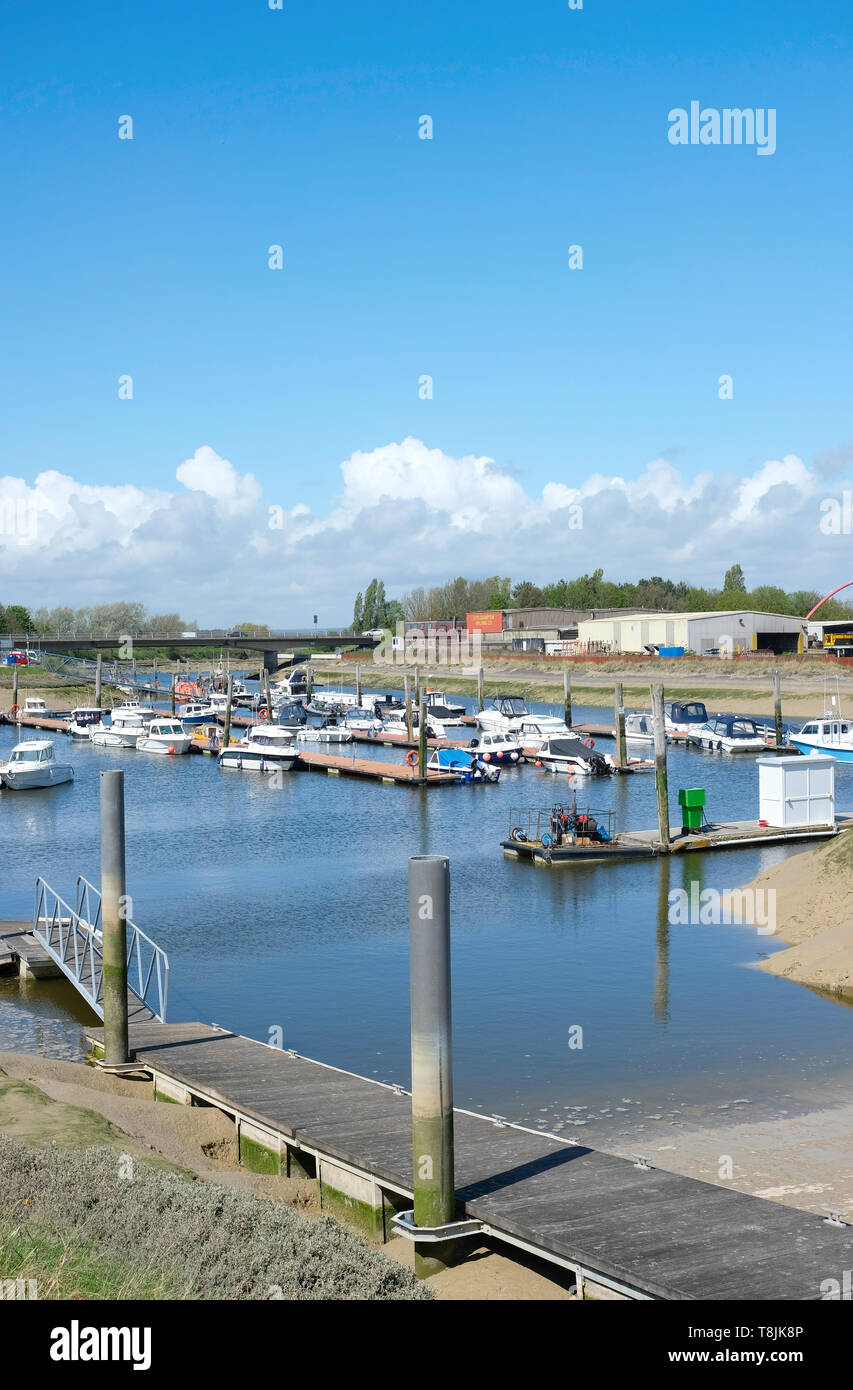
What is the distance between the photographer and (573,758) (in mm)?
61375

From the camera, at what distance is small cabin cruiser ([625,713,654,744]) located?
72812 mm

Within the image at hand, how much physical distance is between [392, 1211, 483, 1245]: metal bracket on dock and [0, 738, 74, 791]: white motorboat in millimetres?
52174

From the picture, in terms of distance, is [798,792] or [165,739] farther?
[165,739]

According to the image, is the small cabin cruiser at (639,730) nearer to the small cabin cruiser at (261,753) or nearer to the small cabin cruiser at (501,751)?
the small cabin cruiser at (501,751)

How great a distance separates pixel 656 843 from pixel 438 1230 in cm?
2728

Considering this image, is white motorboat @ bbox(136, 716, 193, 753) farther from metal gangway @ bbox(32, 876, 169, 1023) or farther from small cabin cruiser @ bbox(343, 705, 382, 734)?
metal gangway @ bbox(32, 876, 169, 1023)

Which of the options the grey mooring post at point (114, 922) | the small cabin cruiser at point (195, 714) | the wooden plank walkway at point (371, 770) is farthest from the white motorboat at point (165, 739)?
the grey mooring post at point (114, 922)

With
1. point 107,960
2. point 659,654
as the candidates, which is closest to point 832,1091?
point 107,960

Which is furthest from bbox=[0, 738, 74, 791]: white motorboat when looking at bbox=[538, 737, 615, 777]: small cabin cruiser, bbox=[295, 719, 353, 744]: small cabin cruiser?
bbox=[538, 737, 615, 777]: small cabin cruiser

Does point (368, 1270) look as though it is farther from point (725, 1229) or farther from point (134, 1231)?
point (725, 1229)

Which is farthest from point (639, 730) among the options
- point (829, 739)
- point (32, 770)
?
point (32, 770)

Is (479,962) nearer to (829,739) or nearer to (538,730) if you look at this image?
(829,739)

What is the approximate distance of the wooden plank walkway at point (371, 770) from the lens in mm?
58812

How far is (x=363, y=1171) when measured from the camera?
492 inches
